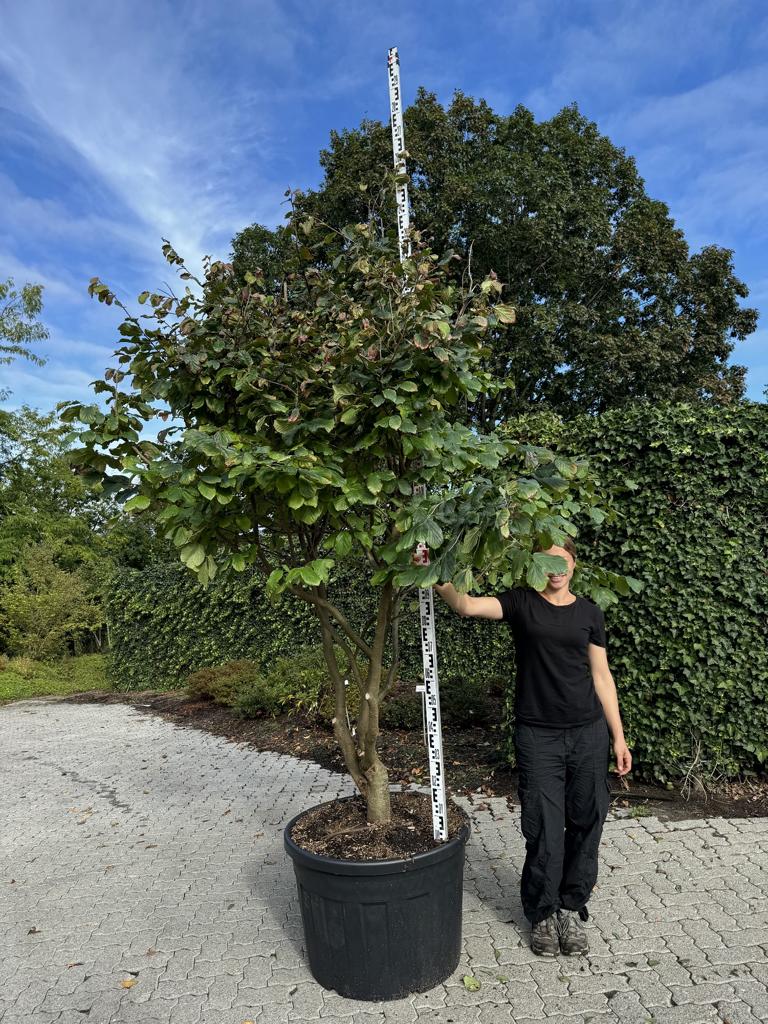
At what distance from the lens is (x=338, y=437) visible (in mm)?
2779

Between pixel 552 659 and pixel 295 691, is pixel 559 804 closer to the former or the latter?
pixel 552 659

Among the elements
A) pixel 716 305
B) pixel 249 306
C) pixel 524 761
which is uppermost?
pixel 716 305

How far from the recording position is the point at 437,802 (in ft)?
9.61

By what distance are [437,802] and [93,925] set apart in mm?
2099

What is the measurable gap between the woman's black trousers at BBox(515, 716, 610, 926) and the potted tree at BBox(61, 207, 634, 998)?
1.13 feet

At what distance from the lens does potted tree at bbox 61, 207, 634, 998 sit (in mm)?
2361

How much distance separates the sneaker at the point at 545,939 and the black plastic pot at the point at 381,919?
0.42 metres

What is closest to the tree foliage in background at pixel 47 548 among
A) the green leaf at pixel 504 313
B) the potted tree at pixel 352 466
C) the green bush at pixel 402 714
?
the green bush at pixel 402 714


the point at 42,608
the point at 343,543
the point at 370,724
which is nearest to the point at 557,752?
the point at 370,724

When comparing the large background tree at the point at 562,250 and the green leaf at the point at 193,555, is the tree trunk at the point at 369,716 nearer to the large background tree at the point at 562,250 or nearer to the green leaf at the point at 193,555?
the green leaf at the point at 193,555

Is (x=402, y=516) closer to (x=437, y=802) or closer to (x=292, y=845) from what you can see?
(x=437, y=802)

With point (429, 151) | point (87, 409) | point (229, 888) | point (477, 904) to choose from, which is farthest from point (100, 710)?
point (429, 151)

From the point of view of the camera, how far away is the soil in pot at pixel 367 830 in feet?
9.40

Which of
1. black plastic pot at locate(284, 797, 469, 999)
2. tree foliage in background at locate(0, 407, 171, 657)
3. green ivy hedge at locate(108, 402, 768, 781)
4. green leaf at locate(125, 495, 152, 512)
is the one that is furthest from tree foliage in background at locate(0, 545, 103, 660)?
green leaf at locate(125, 495, 152, 512)
